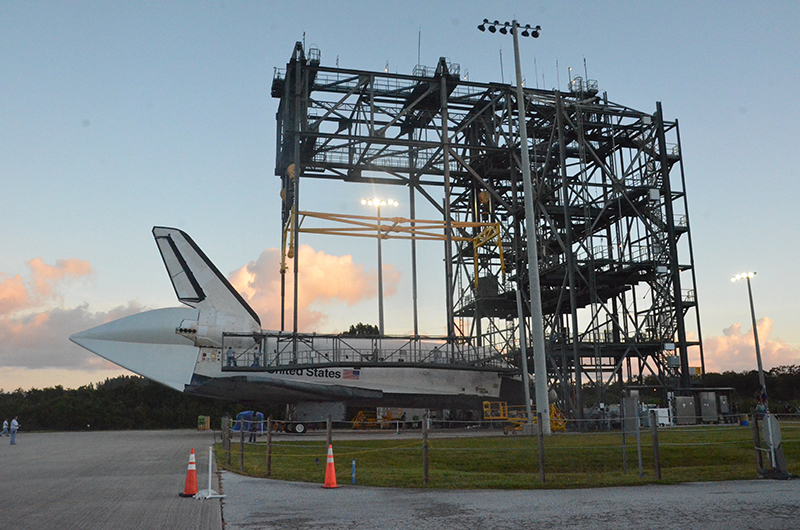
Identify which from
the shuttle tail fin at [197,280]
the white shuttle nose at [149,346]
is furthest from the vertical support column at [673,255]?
the white shuttle nose at [149,346]

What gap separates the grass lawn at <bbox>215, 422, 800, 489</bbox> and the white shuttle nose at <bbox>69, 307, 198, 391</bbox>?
50.1ft

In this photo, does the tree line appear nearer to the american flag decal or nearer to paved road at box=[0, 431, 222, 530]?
the american flag decal

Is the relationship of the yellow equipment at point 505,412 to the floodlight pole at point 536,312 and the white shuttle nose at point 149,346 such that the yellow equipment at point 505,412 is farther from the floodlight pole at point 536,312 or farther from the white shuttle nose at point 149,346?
the white shuttle nose at point 149,346

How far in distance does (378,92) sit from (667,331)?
27.2 m

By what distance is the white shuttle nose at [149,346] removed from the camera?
3944cm

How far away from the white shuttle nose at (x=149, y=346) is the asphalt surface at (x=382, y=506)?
25255mm

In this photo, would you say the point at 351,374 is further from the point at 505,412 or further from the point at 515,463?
the point at 515,463

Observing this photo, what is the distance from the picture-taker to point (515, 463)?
2000cm

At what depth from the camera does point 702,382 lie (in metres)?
42.4

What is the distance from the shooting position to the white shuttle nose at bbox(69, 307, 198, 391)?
39438mm

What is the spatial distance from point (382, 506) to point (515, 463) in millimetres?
10538

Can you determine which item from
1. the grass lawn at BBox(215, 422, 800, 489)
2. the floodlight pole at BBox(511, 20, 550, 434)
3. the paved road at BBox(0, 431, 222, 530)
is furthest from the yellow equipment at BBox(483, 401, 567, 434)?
the paved road at BBox(0, 431, 222, 530)

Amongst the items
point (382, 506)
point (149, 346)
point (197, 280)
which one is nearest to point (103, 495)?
point (382, 506)

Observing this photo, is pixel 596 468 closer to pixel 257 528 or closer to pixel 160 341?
pixel 257 528
